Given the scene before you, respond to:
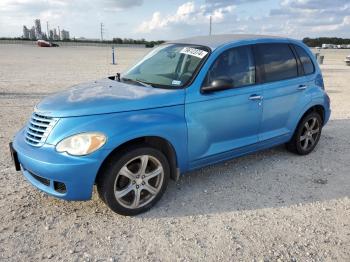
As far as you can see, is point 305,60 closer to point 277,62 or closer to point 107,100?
point 277,62

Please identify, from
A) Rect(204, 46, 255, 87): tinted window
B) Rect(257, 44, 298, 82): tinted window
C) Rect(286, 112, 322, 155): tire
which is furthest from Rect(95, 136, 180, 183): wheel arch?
Rect(286, 112, 322, 155): tire

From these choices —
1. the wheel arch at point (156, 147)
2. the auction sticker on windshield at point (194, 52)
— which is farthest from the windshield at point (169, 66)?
the wheel arch at point (156, 147)

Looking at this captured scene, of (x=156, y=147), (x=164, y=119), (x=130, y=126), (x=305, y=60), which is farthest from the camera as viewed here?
(x=305, y=60)

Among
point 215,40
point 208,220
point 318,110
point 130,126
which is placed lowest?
point 208,220

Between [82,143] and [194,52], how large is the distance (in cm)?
185

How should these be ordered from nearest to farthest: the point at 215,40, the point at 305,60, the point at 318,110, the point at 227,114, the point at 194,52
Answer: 1. the point at 227,114
2. the point at 194,52
3. the point at 215,40
4. the point at 305,60
5. the point at 318,110

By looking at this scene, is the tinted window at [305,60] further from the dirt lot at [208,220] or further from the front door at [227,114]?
the dirt lot at [208,220]

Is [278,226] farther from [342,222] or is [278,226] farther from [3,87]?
[3,87]

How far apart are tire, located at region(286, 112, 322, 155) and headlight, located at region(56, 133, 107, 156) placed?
3298 mm

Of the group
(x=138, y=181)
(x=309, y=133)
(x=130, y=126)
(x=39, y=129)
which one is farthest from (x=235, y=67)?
(x=39, y=129)

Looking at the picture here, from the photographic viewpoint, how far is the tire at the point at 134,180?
3.35 meters

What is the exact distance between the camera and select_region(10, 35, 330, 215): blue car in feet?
10.7

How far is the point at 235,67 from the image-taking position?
431 cm

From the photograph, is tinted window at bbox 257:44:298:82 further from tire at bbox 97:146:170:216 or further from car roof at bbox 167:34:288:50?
tire at bbox 97:146:170:216
